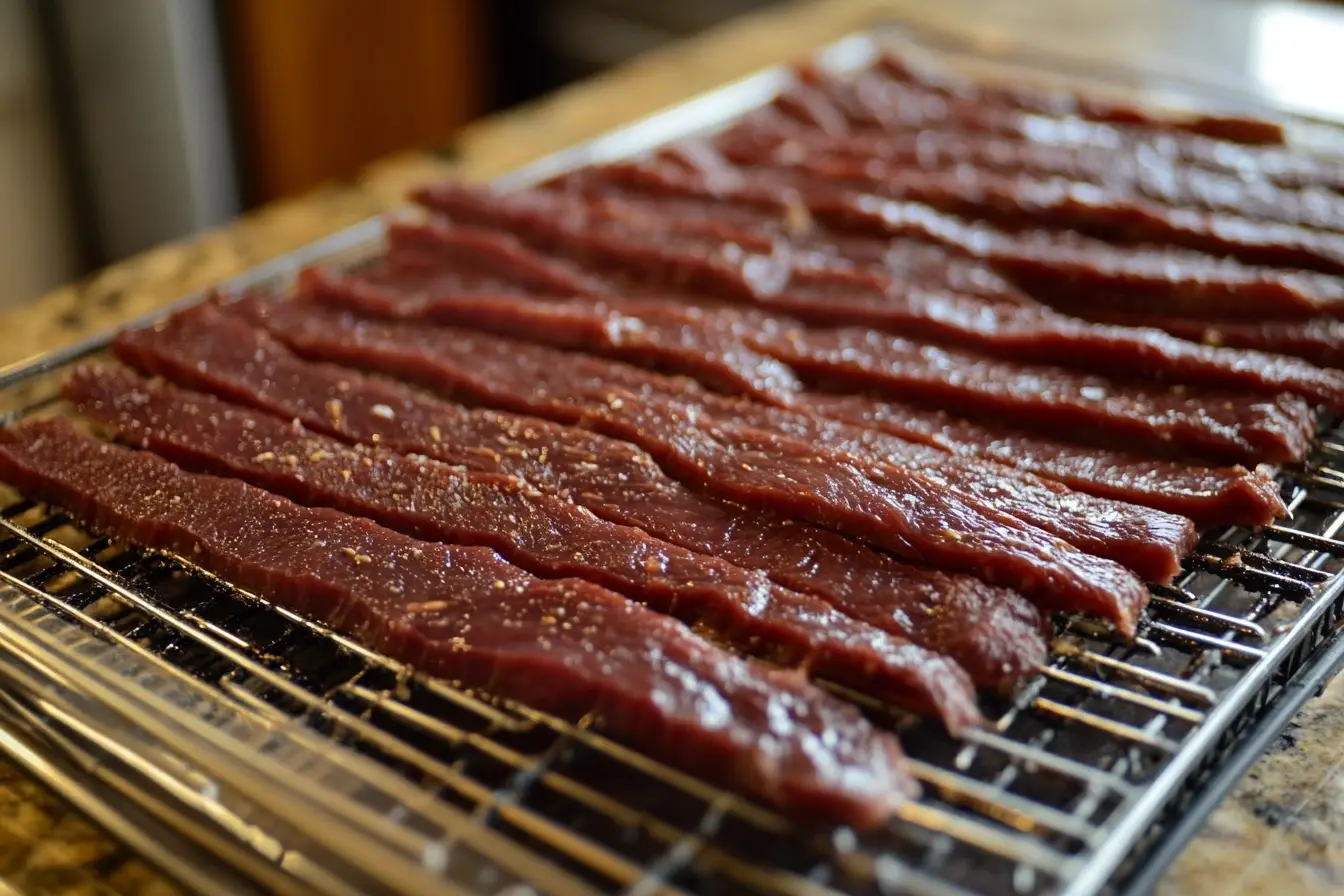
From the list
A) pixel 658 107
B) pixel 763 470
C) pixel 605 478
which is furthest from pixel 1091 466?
pixel 658 107

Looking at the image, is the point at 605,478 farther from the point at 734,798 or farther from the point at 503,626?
the point at 734,798

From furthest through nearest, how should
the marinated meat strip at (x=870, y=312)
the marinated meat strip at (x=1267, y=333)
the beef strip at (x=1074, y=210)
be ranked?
the beef strip at (x=1074, y=210), the marinated meat strip at (x=1267, y=333), the marinated meat strip at (x=870, y=312)

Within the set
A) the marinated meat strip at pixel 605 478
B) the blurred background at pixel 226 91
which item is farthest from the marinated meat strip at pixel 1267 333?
the blurred background at pixel 226 91

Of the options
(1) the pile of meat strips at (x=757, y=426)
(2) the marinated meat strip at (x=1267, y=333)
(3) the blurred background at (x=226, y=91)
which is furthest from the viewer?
(3) the blurred background at (x=226, y=91)

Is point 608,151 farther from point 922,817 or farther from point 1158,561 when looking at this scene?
point 922,817

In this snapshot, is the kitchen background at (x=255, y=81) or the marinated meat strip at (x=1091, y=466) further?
the kitchen background at (x=255, y=81)

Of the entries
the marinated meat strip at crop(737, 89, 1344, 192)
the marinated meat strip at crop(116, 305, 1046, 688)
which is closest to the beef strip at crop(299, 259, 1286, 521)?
the marinated meat strip at crop(116, 305, 1046, 688)

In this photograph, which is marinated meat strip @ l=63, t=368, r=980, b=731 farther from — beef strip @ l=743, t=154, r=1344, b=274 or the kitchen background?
the kitchen background

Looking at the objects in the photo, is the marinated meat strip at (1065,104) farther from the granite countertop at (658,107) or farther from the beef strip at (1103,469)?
the beef strip at (1103,469)
